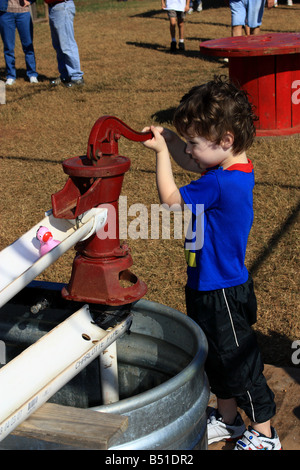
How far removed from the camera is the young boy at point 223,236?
1872 mm

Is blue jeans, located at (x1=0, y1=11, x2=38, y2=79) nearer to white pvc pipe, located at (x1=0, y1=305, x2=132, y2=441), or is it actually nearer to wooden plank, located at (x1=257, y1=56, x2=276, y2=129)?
wooden plank, located at (x1=257, y1=56, x2=276, y2=129)

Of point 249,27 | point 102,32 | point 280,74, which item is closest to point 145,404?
point 280,74

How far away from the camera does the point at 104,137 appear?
58.7 inches

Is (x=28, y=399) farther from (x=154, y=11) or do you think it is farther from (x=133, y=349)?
(x=154, y=11)

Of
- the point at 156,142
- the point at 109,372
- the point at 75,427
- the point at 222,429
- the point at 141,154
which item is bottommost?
the point at 141,154

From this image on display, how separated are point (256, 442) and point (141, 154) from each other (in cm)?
375

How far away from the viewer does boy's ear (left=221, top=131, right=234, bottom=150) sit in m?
1.88

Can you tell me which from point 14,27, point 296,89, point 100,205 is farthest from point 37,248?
point 14,27

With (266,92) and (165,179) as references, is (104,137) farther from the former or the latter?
(266,92)

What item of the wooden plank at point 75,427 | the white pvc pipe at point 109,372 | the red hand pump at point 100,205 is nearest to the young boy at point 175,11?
the red hand pump at point 100,205

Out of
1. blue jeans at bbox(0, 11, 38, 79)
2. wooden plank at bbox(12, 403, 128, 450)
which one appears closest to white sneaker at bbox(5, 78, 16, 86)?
blue jeans at bbox(0, 11, 38, 79)

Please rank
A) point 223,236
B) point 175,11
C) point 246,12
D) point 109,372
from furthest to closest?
point 175,11
point 246,12
point 223,236
point 109,372

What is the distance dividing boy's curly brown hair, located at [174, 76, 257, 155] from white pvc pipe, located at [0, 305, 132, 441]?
635 millimetres

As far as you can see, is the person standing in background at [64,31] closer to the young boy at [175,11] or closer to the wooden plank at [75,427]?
the young boy at [175,11]
